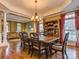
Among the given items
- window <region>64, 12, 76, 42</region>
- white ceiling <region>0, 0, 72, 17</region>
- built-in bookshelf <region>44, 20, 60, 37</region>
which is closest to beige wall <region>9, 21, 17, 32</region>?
white ceiling <region>0, 0, 72, 17</region>

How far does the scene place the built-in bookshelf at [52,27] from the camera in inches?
282

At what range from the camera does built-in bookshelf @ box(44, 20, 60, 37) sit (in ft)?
23.5

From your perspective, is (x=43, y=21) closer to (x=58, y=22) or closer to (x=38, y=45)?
(x=58, y=22)

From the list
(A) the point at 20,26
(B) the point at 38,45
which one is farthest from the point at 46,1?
(A) the point at 20,26

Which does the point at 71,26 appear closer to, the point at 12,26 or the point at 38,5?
the point at 38,5

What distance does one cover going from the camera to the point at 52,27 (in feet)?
25.1

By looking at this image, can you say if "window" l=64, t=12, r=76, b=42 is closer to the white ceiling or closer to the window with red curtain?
the window with red curtain

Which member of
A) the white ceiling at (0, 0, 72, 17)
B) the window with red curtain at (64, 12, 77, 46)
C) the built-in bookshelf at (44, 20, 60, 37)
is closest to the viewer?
the white ceiling at (0, 0, 72, 17)

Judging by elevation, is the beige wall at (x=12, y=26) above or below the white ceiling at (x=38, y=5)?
below

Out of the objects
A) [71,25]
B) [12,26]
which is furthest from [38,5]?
[12,26]

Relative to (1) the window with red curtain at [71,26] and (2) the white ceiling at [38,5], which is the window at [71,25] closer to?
(1) the window with red curtain at [71,26]

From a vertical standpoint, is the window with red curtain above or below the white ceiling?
below

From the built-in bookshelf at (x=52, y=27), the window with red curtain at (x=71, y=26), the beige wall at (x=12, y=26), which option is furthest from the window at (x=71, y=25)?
the beige wall at (x=12, y=26)

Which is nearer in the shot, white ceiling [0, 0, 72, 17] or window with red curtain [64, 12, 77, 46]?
white ceiling [0, 0, 72, 17]
